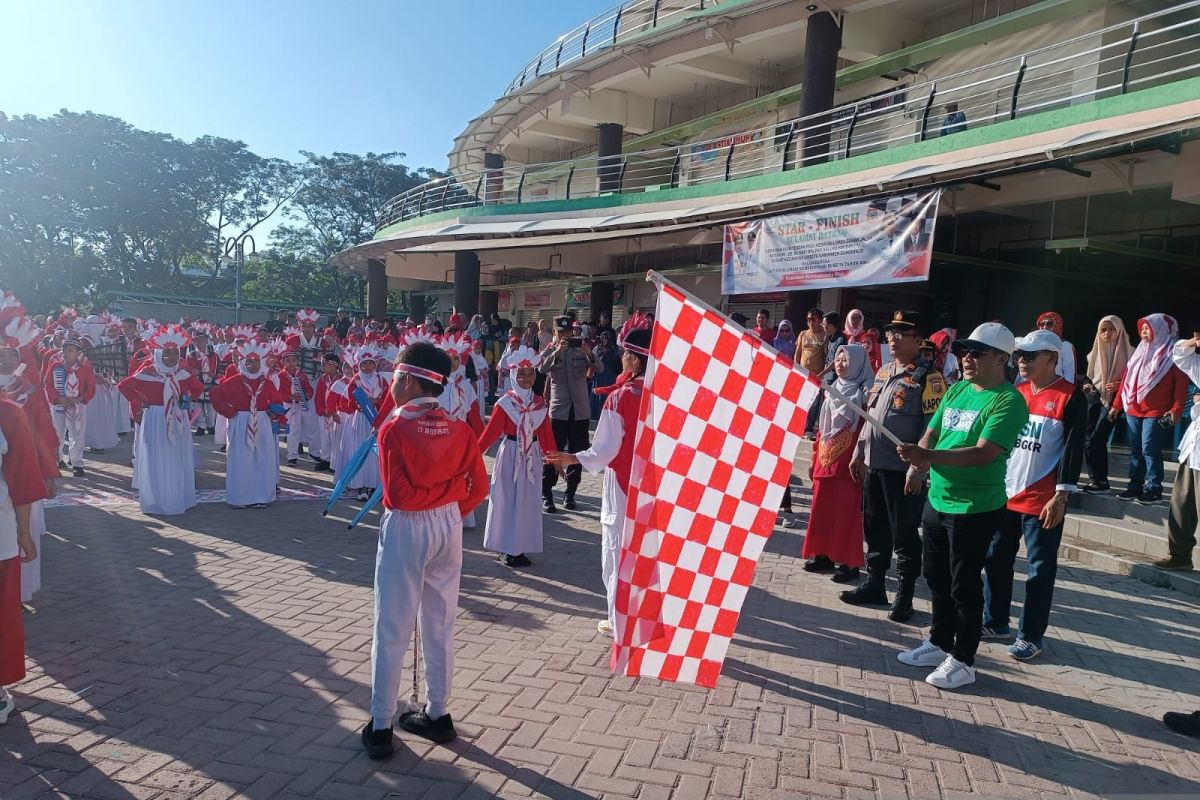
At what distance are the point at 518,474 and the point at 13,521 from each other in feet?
13.0

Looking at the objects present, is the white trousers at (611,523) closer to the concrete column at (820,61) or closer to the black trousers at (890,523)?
the black trousers at (890,523)

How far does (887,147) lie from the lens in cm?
1521

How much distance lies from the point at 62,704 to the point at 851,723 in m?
4.23

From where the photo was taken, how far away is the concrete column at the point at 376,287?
27.9m

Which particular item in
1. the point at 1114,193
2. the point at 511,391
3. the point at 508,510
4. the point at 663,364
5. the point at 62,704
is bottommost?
the point at 62,704

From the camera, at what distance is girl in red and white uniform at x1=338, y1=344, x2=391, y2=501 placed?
959 centimetres

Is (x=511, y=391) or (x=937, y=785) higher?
(x=511, y=391)

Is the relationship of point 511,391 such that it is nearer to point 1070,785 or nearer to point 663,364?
point 663,364

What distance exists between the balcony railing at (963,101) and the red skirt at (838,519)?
19.8 feet

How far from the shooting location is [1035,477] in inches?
195

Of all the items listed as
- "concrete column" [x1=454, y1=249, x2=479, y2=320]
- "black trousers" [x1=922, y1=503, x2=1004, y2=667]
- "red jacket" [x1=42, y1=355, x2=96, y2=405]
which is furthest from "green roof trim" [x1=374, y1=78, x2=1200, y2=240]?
"red jacket" [x1=42, y1=355, x2=96, y2=405]

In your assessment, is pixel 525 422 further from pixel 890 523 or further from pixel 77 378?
pixel 77 378

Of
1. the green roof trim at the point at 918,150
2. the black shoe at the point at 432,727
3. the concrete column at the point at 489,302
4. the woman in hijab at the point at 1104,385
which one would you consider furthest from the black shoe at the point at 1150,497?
the concrete column at the point at 489,302

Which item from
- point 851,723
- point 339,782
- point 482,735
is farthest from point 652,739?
point 339,782
